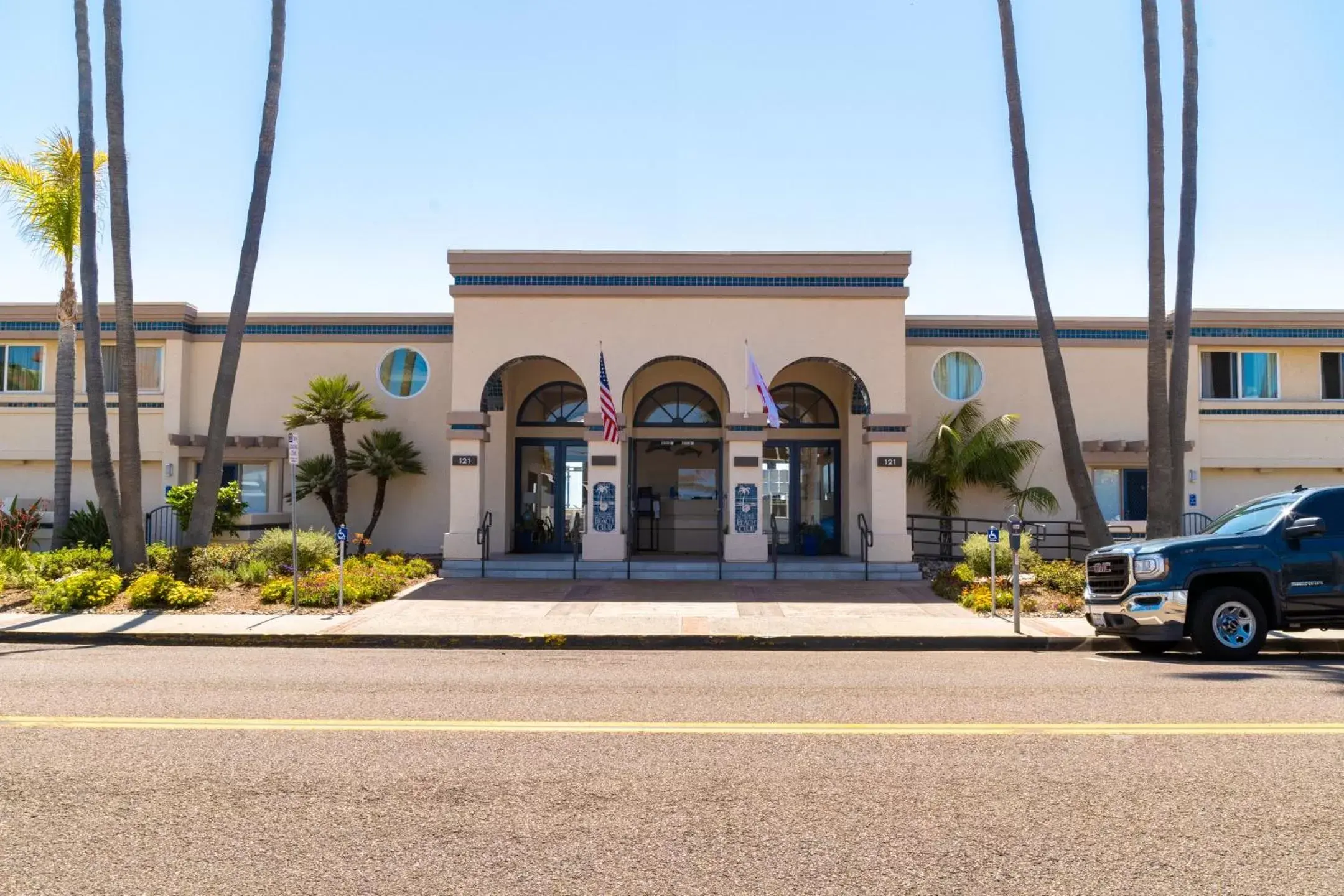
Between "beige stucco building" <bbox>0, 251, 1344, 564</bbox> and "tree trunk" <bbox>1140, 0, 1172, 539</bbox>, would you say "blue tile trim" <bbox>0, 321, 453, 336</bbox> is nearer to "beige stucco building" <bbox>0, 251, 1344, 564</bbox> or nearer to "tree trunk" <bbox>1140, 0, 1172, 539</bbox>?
"beige stucco building" <bbox>0, 251, 1344, 564</bbox>

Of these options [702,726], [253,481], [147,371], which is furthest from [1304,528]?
[147,371]

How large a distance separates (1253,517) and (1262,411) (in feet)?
41.4

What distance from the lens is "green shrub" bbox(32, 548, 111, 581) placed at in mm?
17125

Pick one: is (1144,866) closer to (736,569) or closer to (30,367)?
(736,569)

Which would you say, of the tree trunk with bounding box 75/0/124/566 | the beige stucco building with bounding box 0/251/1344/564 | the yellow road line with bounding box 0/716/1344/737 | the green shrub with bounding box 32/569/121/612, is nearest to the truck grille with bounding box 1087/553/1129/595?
the yellow road line with bounding box 0/716/1344/737

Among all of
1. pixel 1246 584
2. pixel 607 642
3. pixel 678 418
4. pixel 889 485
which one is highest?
pixel 678 418

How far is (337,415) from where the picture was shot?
21.2m

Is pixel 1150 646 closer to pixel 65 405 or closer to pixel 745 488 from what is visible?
pixel 745 488

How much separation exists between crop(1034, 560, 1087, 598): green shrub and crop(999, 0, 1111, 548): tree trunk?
2.07 ft

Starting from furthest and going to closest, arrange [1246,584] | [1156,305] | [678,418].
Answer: [678,418], [1156,305], [1246,584]

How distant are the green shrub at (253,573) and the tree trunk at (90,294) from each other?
1.94 m

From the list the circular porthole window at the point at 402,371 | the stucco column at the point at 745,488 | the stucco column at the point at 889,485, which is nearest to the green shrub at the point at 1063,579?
the stucco column at the point at 889,485

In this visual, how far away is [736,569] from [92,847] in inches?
603

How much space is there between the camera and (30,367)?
931 inches
